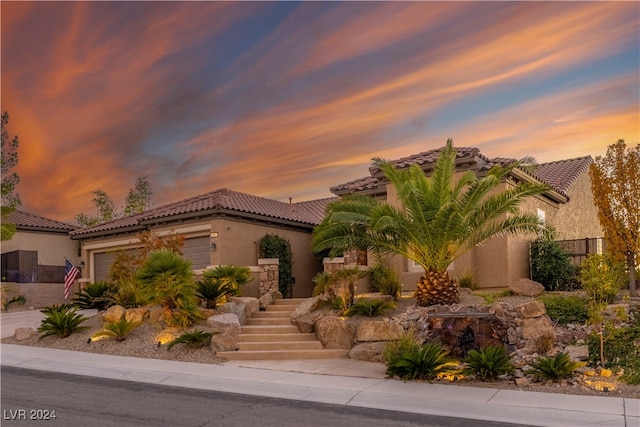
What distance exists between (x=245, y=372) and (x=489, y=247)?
33.5 ft

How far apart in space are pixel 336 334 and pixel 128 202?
121 ft

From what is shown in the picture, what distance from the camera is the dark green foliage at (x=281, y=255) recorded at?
952 inches

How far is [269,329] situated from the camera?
17375 millimetres

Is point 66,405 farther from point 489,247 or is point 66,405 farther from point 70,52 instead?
point 489,247

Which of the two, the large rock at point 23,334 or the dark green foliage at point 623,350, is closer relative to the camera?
the dark green foliage at point 623,350

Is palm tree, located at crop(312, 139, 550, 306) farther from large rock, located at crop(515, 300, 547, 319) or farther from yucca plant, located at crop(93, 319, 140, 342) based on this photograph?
yucca plant, located at crop(93, 319, 140, 342)

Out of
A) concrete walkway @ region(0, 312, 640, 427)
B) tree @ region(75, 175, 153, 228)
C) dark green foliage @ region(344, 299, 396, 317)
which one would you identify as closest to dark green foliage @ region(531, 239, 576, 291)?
dark green foliage @ region(344, 299, 396, 317)

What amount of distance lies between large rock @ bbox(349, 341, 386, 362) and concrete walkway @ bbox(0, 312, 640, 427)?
301mm

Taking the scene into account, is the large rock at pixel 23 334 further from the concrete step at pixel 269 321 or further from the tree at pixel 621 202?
the tree at pixel 621 202

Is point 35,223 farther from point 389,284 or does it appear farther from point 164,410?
point 164,410

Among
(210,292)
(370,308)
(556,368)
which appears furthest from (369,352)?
(210,292)

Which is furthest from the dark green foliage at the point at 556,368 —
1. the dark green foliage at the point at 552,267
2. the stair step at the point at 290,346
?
the dark green foliage at the point at 552,267

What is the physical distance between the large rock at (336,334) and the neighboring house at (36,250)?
21233mm

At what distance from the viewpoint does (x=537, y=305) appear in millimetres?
14727
